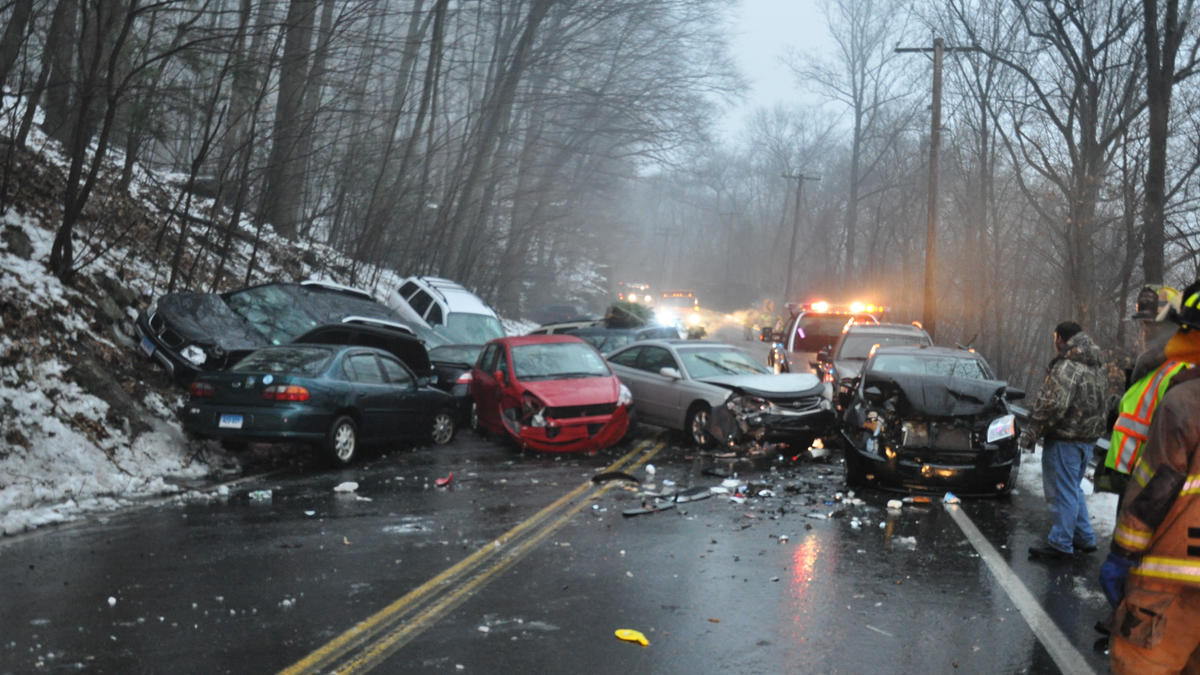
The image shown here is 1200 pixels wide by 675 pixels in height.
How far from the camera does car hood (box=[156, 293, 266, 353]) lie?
13570mm

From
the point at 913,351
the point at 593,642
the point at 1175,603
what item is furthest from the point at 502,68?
the point at 1175,603

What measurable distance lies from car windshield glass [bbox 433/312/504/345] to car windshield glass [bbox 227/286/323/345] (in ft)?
15.1

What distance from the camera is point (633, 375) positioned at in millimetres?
15516

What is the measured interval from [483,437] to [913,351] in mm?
6208

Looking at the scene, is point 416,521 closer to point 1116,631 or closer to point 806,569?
point 806,569

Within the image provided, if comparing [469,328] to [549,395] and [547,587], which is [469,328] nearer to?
[549,395]

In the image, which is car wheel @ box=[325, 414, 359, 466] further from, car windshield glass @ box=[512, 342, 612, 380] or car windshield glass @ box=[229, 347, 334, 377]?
car windshield glass @ box=[512, 342, 612, 380]

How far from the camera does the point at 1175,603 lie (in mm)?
3344

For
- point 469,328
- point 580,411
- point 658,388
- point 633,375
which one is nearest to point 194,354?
point 580,411

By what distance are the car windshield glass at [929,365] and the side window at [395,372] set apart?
6093 mm

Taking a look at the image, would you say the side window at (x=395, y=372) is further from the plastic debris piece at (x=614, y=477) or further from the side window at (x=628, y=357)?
the side window at (x=628, y=357)

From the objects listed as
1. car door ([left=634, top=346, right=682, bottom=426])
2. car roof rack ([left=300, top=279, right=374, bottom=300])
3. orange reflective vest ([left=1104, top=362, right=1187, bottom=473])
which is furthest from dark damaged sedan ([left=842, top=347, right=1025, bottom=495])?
car roof rack ([left=300, top=279, right=374, bottom=300])

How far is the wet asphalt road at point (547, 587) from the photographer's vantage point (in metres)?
5.14

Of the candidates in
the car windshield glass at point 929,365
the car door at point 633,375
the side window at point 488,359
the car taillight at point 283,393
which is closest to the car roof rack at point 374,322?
the side window at point 488,359
